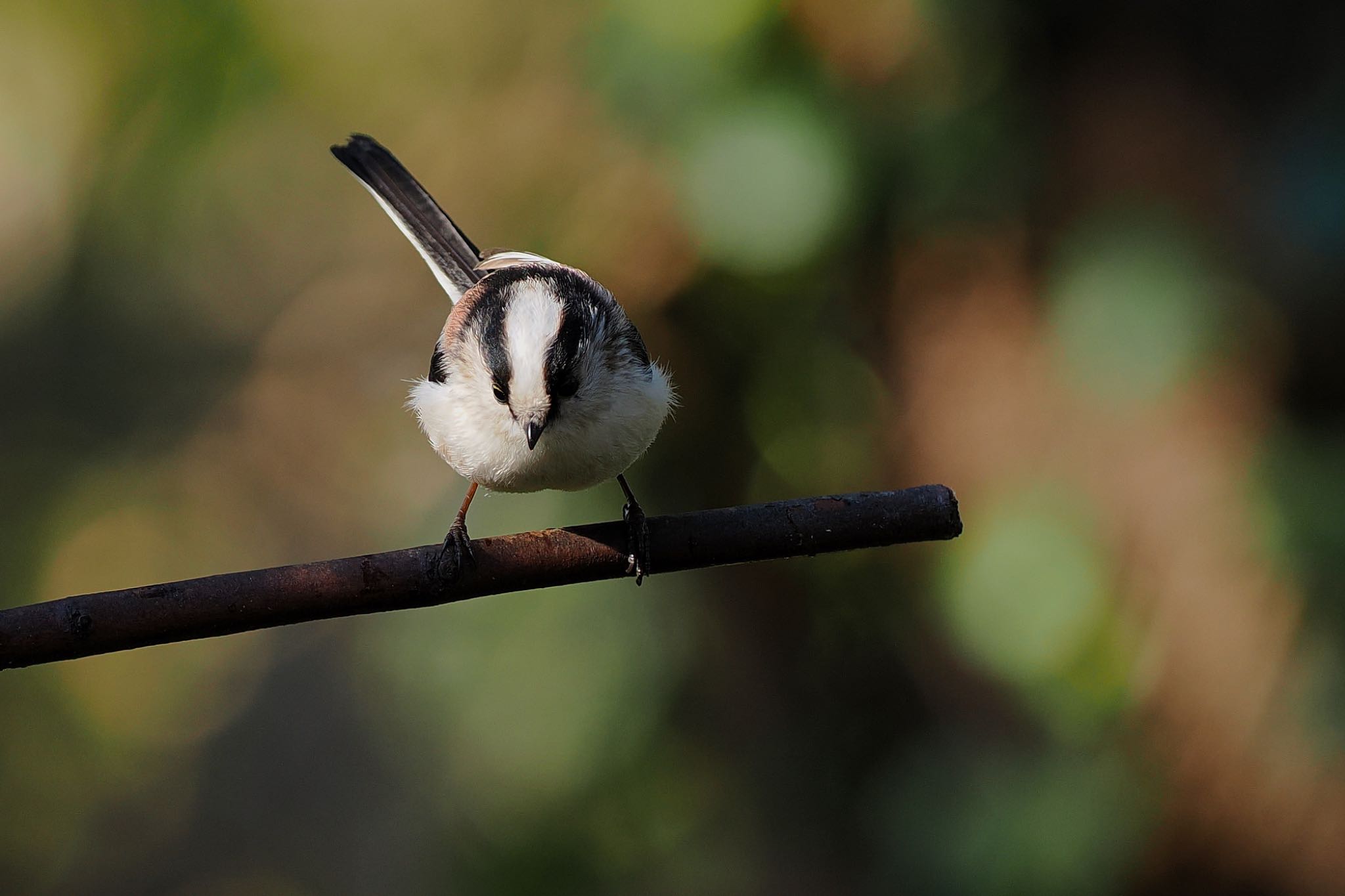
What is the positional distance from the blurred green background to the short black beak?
117 centimetres

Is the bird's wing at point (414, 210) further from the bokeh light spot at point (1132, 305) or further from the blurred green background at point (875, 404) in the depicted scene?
the bokeh light spot at point (1132, 305)

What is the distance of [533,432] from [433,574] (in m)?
0.42

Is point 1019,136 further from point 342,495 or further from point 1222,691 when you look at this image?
point 342,495

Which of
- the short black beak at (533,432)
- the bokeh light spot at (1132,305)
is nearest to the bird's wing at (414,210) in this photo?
the short black beak at (533,432)

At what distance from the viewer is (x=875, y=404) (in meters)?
3.34

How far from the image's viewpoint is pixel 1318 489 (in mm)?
2881

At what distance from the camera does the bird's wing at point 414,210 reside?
9.08 feet

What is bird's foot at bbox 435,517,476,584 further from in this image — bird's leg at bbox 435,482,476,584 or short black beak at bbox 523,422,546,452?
short black beak at bbox 523,422,546,452

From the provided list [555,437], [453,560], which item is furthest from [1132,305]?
[453,560]

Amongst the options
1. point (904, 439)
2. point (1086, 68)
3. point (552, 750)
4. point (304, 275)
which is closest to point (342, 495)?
point (304, 275)

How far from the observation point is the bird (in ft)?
6.82

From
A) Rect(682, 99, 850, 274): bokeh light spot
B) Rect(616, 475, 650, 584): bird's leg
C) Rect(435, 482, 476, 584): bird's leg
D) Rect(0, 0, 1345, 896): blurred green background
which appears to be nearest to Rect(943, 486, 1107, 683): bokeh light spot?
Rect(0, 0, 1345, 896): blurred green background

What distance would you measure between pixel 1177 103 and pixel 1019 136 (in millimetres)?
497

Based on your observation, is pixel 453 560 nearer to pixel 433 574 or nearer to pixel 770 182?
pixel 433 574
